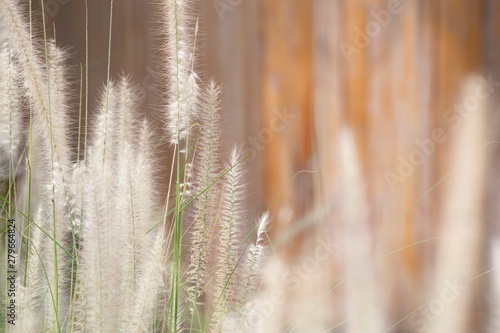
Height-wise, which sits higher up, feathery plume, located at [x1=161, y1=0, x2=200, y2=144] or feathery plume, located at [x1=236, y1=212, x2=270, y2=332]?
feathery plume, located at [x1=161, y1=0, x2=200, y2=144]

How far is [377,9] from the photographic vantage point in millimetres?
1469

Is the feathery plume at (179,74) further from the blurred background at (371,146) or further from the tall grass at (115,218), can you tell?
the blurred background at (371,146)

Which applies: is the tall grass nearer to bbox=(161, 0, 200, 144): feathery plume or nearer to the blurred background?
bbox=(161, 0, 200, 144): feathery plume

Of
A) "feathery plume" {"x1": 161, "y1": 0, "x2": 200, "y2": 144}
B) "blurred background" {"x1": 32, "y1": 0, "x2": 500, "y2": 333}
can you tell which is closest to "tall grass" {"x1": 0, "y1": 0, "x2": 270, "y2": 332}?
"feathery plume" {"x1": 161, "y1": 0, "x2": 200, "y2": 144}

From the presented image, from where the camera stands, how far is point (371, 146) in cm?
149

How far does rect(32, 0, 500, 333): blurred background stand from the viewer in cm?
140

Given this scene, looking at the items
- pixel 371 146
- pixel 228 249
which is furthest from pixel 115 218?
pixel 371 146

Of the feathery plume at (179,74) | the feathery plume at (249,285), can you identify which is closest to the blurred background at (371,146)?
the feathery plume at (249,285)

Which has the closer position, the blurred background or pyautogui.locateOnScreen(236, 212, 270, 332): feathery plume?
pyautogui.locateOnScreen(236, 212, 270, 332): feathery plume

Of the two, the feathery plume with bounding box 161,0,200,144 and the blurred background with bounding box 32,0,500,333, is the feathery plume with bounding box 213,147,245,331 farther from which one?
the blurred background with bounding box 32,0,500,333

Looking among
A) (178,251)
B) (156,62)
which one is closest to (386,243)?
(178,251)

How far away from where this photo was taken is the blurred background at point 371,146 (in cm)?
→ 140

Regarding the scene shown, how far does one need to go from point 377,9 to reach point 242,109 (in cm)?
47

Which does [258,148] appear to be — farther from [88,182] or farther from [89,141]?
[88,182]
